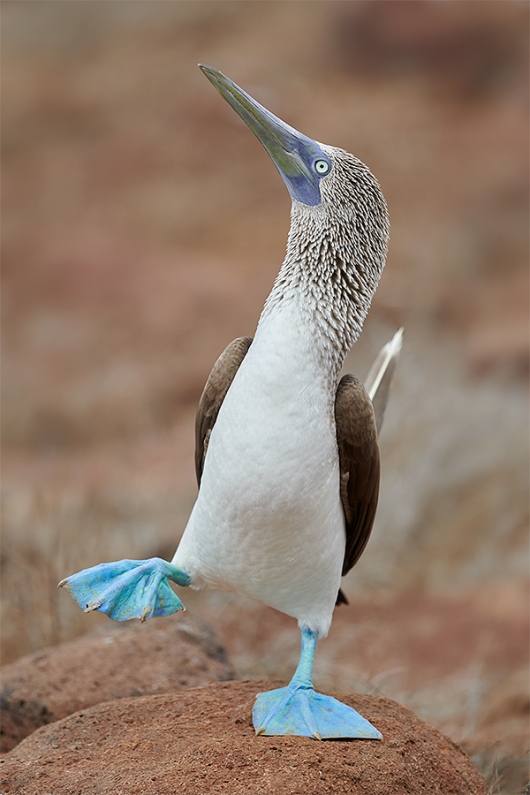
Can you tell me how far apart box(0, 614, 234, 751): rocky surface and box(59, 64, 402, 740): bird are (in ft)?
2.71

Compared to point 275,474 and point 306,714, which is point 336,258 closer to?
point 275,474

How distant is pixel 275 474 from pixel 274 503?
0.33 feet

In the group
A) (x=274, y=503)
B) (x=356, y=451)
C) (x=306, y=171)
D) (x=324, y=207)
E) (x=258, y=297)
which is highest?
(x=258, y=297)

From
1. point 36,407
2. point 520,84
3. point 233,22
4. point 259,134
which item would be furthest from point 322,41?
point 259,134

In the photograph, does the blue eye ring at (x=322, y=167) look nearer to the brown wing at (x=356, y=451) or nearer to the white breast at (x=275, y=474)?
the white breast at (x=275, y=474)

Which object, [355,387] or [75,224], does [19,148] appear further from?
[355,387]

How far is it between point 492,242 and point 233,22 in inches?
343

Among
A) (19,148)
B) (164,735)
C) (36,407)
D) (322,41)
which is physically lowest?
(164,735)

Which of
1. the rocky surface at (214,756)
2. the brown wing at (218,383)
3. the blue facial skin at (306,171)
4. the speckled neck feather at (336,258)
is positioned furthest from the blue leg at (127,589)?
the blue facial skin at (306,171)

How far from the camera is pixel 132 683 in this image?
4047mm

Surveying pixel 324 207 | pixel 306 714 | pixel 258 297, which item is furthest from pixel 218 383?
pixel 258 297

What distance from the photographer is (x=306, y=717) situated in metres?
3.23

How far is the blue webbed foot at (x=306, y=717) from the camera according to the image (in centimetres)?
318

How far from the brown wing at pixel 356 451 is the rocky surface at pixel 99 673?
4.00 ft
